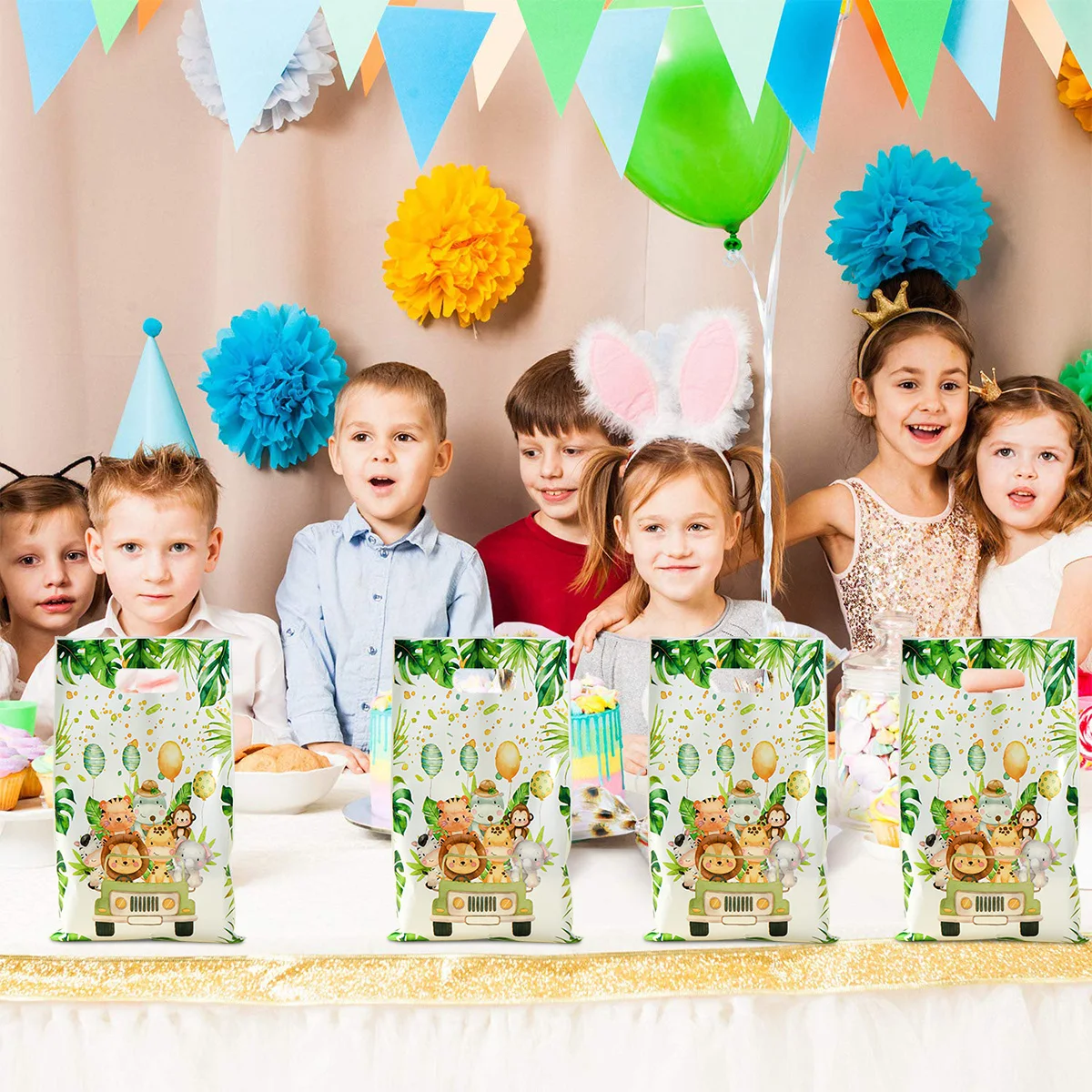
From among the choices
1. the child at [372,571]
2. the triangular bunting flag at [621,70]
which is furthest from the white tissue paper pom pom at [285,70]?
the triangular bunting flag at [621,70]

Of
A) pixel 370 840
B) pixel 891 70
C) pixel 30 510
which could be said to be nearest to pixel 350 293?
pixel 30 510

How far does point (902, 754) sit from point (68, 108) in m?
2.10

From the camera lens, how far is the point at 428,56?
1.43 meters

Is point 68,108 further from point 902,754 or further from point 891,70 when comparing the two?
point 902,754

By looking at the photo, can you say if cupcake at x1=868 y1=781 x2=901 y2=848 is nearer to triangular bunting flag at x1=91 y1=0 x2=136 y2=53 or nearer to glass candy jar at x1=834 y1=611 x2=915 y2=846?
glass candy jar at x1=834 y1=611 x2=915 y2=846

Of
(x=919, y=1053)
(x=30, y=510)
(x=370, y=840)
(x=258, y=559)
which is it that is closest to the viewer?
(x=919, y=1053)

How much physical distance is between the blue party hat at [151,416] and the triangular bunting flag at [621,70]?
0.86 metres

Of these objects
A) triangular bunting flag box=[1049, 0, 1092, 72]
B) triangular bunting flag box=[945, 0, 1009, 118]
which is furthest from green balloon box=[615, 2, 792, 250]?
triangular bunting flag box=[1049, 0, 1092, 72]

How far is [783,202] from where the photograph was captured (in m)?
1.60

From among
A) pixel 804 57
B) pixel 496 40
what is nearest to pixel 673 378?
pixel 804 57

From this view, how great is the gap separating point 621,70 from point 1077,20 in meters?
0.52

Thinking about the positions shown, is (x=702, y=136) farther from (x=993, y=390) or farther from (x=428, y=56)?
(x=993, y=390)

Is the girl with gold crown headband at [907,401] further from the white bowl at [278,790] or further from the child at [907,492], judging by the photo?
the white bowl at [278,790]

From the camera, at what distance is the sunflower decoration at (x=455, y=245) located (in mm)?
2061
